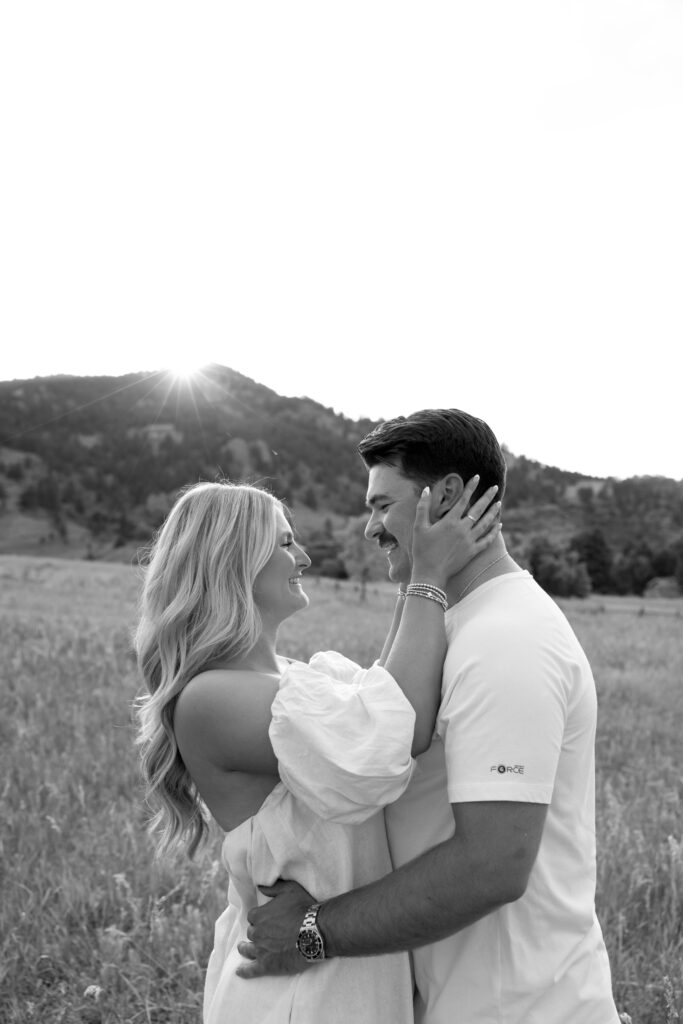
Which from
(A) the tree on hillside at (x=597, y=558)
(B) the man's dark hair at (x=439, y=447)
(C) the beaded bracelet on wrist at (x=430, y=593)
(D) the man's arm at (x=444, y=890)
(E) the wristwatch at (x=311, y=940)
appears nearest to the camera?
(D) the man's arm at (x=444, y=890)

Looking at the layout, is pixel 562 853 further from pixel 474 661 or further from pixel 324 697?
pixel 324 697

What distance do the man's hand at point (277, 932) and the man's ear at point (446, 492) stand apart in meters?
1.14

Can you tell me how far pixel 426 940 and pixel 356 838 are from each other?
33 centimetres

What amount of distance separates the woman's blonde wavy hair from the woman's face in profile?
0.18 feet

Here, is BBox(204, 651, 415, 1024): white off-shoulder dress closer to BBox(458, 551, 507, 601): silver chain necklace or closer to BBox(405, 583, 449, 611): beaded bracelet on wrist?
BBox(405, 583, 449, 611): beaded bracelet on wrist

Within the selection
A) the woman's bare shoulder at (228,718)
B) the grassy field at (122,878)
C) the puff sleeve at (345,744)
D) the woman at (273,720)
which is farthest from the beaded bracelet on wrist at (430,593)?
the grassy field at (122,878)

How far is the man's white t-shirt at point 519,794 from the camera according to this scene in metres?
2.00

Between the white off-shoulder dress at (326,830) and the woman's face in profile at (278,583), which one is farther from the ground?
the woman's face in profile at (278,583)

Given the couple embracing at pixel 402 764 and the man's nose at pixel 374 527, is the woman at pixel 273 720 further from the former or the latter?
the man's nose at pixel 374 527

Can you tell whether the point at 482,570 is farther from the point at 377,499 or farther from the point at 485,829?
the point at 485,829

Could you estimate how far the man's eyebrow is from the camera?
2590 mm

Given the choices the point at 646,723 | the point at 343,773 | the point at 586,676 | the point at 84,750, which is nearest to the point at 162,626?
the point at 343,773

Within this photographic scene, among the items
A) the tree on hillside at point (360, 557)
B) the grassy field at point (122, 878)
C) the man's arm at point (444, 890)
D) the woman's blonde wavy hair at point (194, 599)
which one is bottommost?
the tree on hillside at point (360, 557)

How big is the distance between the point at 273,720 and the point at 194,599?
508 mm
